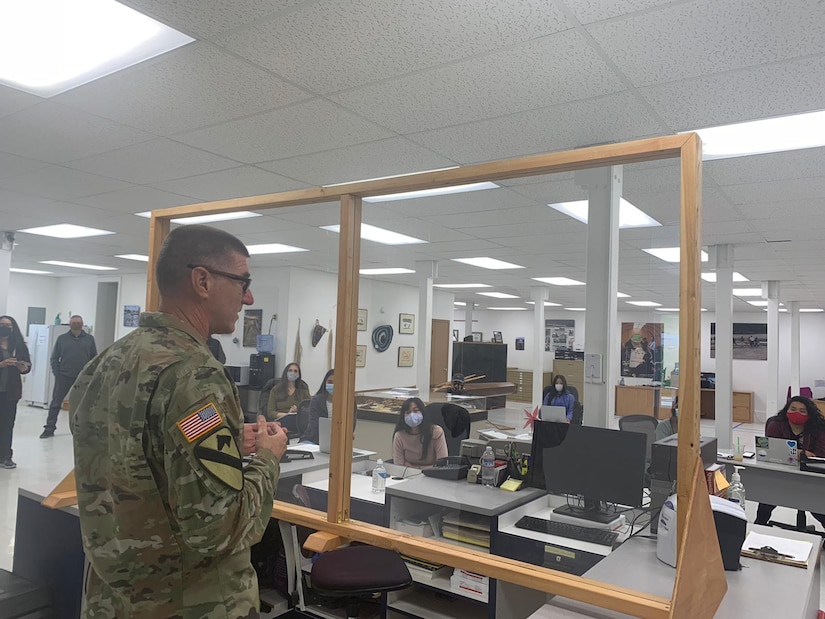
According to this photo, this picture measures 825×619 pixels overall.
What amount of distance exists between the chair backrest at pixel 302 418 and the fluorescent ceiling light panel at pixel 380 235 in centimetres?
76

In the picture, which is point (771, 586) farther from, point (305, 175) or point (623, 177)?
point (305, 175)

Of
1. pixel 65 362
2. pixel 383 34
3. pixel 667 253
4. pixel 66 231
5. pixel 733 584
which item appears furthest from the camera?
pixel 65 362

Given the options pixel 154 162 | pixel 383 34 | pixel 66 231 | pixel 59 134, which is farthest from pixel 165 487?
pixel 66 231

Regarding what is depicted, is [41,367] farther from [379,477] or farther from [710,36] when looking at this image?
[710,36]

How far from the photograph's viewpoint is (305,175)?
4199 millimetres

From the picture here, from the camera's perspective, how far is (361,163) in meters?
3.87

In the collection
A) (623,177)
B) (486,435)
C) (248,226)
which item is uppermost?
(623,177)

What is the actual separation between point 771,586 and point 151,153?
4000mm

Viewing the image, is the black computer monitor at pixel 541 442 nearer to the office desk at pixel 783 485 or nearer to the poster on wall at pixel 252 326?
the poster on wall at pixel 252 326

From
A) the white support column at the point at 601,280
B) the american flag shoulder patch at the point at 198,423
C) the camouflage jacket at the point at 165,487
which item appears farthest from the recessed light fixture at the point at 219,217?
the white support column at the point at 601,280

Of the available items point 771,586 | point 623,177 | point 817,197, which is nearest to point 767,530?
point 771,586

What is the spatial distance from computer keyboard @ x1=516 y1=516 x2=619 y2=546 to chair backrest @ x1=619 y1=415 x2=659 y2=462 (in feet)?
1.17

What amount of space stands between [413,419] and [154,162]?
278 centimetres

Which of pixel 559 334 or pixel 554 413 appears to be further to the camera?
pixel 559 334
